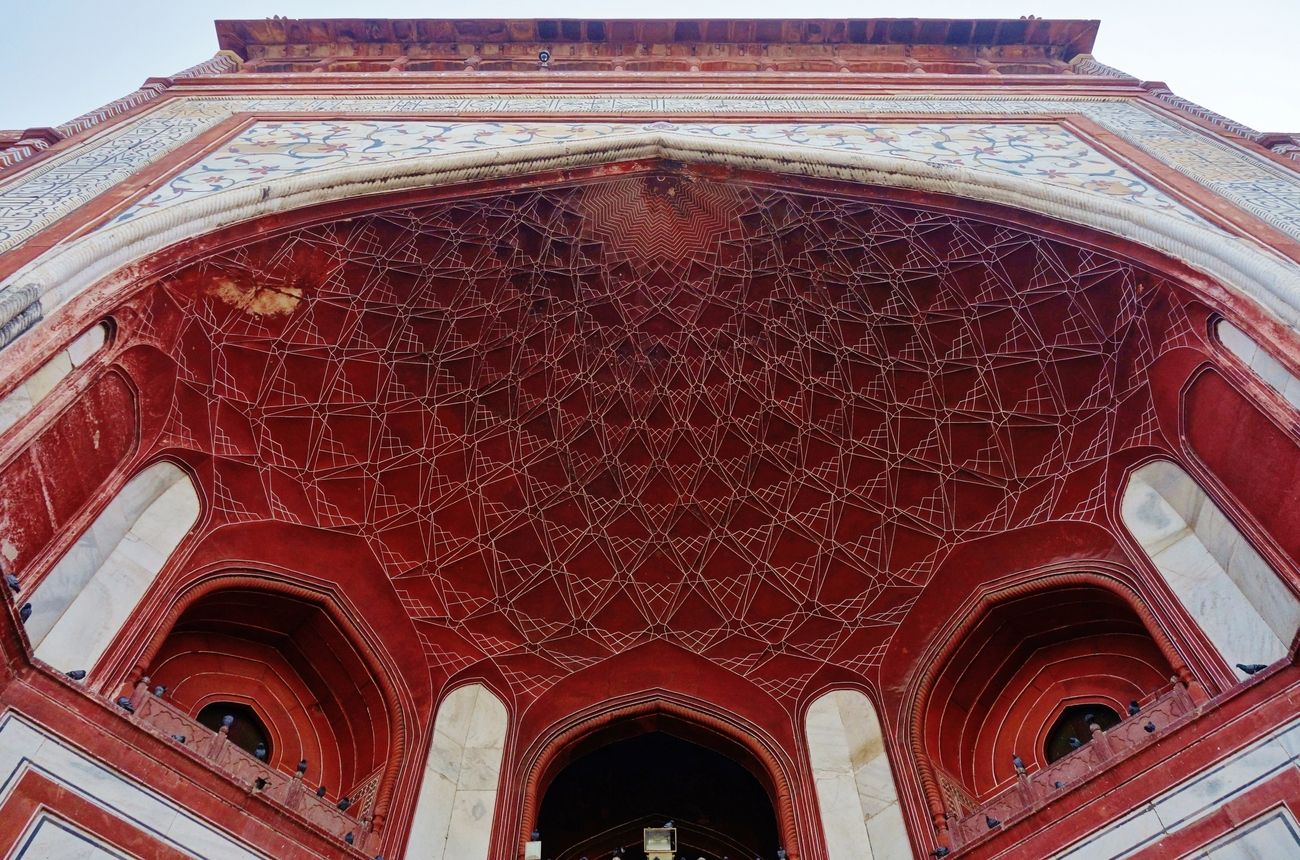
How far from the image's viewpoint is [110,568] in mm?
4176

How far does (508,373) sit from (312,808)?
2.55 m

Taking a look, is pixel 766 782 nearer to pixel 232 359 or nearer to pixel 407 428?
pixel 407 428

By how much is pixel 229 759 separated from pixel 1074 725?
13.1 feet

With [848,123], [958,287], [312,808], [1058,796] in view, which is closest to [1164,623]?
[1058,796]

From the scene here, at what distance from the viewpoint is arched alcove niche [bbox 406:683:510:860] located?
4.54 meters

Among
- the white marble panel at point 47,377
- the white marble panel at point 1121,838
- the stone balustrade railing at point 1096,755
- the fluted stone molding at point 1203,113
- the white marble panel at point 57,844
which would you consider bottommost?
the white marble panel at point 57,844

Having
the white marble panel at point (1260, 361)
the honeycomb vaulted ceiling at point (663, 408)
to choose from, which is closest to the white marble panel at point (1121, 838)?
the white marble panel at point (1260, 361)

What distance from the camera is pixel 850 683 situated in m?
5.32

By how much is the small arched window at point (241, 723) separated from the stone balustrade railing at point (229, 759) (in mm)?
707

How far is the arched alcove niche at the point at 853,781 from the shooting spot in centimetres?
456

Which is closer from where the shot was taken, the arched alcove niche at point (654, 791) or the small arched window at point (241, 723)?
the small arched window at point (241, 723)

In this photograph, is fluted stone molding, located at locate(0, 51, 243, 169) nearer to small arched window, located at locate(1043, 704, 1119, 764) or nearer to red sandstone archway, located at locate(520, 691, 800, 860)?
red sandstone archway, located at locate(520, 691, 800, 860)

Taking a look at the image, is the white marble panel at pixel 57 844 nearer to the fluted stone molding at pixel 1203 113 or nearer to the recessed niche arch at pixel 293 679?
the recessed niche arch at pixel 293 679

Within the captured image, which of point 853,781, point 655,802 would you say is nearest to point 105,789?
point 655,802
